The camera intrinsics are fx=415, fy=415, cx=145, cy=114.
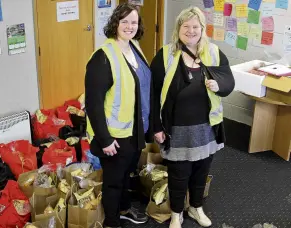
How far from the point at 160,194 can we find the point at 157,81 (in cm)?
81

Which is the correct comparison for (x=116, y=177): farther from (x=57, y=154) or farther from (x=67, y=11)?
(x=67, y=11)

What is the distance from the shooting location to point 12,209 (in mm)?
2543

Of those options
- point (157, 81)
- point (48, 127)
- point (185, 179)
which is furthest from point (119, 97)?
point (48, 127)

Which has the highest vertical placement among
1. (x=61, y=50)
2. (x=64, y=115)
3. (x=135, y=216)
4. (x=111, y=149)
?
(x=61, y=50)

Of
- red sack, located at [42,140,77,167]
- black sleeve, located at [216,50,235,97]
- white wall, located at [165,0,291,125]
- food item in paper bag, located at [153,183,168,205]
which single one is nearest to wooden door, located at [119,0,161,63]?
white wall, located at [165,0,291,125]

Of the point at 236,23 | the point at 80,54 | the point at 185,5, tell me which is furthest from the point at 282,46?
the point at 80,54

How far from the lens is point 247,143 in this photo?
152 inches

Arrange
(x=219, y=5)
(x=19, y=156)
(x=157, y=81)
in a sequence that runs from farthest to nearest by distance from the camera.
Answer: (x=219, y=5) → (x=19, y=156) → (x=157, y=81)

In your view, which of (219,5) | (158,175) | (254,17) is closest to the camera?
(158,175)

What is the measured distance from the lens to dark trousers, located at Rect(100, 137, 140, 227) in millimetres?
2256

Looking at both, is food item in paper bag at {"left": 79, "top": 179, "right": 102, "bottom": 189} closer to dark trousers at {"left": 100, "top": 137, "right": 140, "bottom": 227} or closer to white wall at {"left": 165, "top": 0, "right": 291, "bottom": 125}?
dark trousers at {"left": 100, "top": 137, "right": 140, "bottom": 227}

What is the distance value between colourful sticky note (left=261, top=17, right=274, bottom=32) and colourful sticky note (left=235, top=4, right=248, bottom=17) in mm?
192

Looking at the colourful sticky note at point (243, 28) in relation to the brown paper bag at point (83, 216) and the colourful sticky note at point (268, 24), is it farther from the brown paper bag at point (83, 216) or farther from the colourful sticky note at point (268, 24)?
the brown paper bag at point (83, 216)

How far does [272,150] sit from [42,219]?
2198mm
